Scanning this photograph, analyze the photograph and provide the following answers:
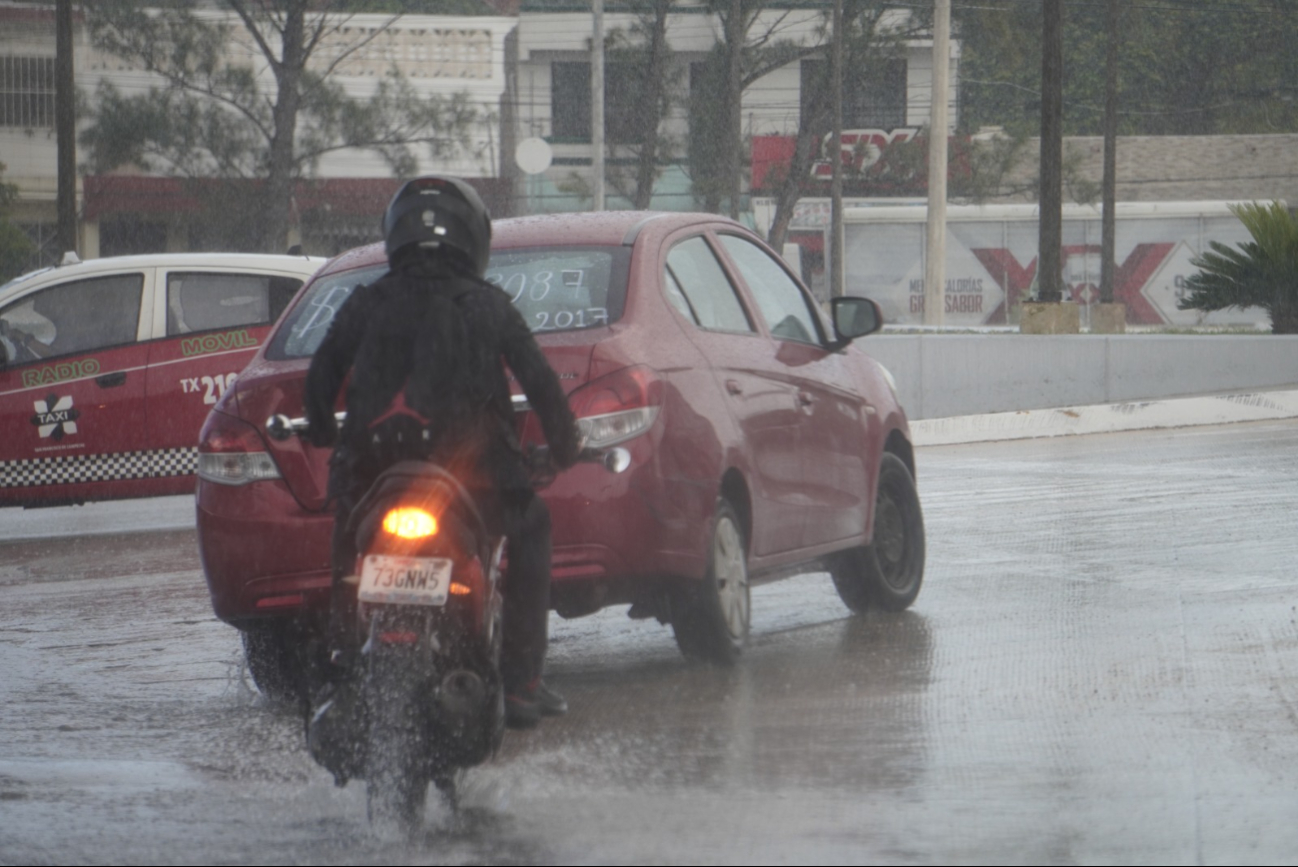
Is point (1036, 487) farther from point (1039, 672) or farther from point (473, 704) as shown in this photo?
point (473, 704)

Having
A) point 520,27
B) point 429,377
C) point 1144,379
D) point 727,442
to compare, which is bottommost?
point 1144,379

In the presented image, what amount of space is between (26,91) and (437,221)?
4458 cm

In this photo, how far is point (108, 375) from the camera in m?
12.8

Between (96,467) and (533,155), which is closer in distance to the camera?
(96,467)

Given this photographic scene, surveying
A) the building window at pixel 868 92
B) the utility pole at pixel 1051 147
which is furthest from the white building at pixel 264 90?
the utility pole at pixel 1051 147

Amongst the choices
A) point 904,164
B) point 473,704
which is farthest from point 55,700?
point 904,164

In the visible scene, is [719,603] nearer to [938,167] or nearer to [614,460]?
[614,460]

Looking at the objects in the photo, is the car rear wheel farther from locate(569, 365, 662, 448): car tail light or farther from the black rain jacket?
the black rain jacket

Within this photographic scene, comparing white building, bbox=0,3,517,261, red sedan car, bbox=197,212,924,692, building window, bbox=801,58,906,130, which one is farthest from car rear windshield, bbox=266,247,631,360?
building window, bbox=801,58,906,130

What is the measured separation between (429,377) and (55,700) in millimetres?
3008

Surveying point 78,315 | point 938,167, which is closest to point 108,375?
point 78,315

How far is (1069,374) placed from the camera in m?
22.0

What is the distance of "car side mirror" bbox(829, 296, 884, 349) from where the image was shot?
819 cm

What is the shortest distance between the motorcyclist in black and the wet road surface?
0.58 meters
